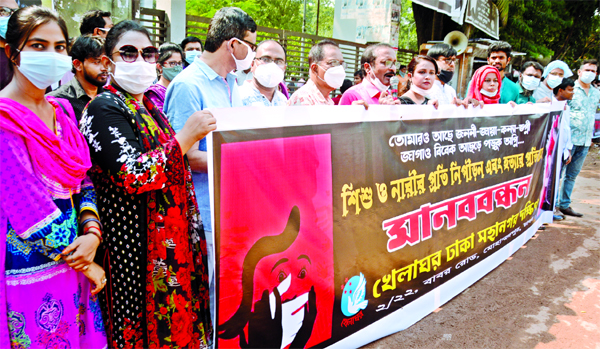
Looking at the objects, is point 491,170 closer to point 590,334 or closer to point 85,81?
point 590,334

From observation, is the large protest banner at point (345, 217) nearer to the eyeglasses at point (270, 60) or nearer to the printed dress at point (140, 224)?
the printed dress at point (140, 224)

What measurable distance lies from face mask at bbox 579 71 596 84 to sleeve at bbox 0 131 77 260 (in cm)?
665

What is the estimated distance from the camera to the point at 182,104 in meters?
2.06

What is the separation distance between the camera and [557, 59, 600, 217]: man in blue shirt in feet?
19.3

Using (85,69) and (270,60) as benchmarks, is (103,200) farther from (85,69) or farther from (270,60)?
(270,60)

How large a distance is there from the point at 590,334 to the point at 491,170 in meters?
1.42

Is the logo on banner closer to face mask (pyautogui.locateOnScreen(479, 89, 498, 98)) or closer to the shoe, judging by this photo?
face mask (pyautogui.locateOnScreen(479, 89, 498, 98))

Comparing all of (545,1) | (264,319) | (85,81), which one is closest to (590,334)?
(264,319)

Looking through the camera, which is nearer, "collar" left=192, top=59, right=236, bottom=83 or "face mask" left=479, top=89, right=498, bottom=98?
"collar" left=192, top=59, right=236, bottom=83

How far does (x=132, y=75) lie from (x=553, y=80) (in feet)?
19.2

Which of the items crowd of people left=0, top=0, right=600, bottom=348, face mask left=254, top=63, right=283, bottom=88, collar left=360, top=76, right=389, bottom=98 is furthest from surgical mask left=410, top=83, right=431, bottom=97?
crowd of people left=0, top=0, right=600, bottom=348

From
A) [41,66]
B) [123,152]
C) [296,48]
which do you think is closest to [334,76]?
[123,152]

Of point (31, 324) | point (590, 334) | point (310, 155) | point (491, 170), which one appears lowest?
point (590, 334)

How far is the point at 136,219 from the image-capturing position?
1.66m
